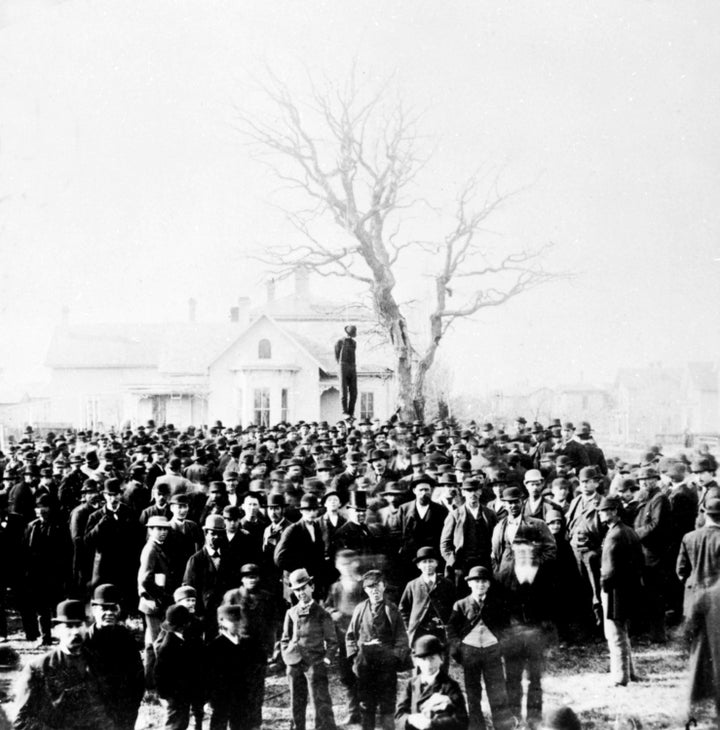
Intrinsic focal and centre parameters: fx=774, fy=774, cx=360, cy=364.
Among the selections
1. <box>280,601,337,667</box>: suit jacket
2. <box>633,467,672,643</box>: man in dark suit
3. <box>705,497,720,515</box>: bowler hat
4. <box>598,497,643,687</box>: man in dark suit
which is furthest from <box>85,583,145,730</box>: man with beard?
<box>633,467,672,643</box>: man in dark suit

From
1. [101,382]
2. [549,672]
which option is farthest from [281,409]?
[549,672]

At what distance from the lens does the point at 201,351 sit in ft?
74.5

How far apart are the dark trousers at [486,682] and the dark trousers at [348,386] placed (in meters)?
8.99

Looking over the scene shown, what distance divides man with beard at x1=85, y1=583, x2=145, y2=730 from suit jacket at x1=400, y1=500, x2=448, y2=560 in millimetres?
2456

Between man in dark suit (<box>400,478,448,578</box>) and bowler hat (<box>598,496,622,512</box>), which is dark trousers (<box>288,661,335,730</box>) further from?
bowler hat (<box>598,496,622,512</box>)

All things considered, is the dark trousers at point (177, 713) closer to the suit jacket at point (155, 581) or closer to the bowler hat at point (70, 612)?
the bowler hat at point (70, 612)

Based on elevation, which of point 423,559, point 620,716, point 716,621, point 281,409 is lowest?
point 620,716

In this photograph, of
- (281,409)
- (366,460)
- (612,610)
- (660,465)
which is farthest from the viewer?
(281,409)

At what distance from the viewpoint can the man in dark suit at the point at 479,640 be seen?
5.04 metres

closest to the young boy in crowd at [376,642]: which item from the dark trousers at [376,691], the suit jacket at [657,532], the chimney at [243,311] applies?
the dark trousers at [376,691]

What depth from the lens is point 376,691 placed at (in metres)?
5.12

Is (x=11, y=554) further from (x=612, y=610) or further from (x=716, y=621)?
(x=716, y=621)

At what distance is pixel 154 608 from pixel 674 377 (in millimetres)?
6947

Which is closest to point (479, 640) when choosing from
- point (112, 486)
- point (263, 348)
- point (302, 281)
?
point (112, 486)
